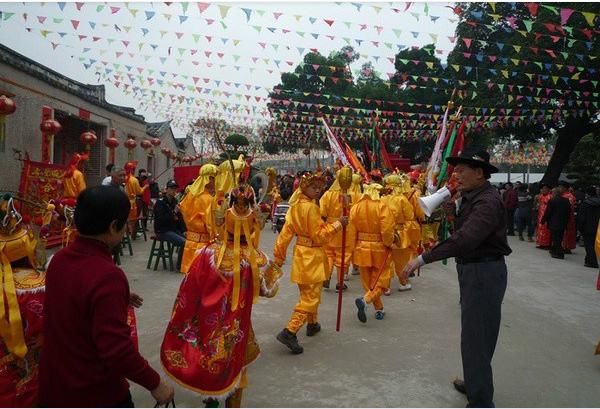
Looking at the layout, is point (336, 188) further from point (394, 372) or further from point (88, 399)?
point (88, 399)

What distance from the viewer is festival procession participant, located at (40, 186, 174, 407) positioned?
168 cm

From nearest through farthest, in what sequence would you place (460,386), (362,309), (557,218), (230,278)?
(230,278), (460,386), (362,309), (557,218)

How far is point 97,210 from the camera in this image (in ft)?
5.87

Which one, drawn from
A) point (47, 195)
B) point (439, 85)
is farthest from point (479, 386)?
point (439, 85)

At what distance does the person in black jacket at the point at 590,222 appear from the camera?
965 cm

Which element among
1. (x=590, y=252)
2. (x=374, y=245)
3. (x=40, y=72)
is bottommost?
(x=590, y=252)

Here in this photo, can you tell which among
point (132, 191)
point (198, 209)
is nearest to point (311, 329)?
point (198, 209)

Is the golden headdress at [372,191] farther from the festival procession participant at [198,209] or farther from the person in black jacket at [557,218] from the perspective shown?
the person in black jacket at [557,218]

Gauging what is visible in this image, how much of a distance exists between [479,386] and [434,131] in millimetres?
17759

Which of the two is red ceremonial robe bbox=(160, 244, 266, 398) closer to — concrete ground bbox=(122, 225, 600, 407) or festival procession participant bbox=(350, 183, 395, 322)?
concrete ground bbox=(122, 225, 600, 407)

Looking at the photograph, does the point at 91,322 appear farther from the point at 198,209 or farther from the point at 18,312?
the point at 198,209

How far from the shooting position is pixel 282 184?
1861 cm

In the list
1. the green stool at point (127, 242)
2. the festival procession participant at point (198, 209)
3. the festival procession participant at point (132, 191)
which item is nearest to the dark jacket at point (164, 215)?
the green stool at point (127, 242)

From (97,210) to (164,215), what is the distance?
6.60 m
